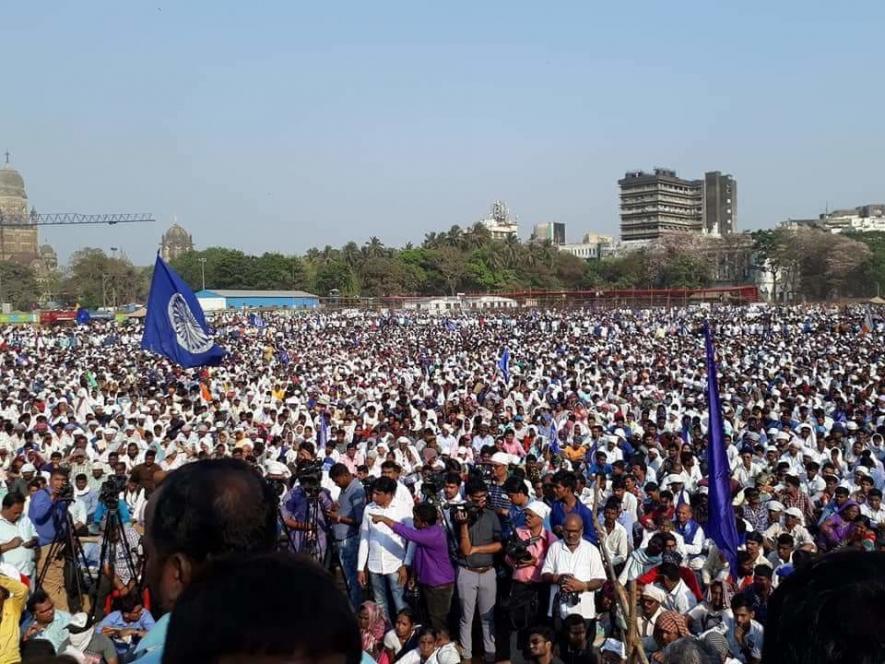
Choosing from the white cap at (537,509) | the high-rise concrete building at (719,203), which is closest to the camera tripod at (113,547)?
the white cap at (537,509)

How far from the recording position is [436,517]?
522 cm

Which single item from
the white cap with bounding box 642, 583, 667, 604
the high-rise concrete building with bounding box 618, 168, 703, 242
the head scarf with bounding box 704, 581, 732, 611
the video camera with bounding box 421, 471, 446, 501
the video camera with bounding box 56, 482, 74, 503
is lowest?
the head scarf with bounding box 704, 581, 732, 611

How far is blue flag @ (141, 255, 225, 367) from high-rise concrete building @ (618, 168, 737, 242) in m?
91.6

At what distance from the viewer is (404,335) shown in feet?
100

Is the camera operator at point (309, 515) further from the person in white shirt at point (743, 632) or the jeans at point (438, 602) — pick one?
the person in white shirt at point (743, 632)

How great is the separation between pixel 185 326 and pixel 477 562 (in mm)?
5883

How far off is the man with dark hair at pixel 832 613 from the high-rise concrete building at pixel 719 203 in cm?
11127

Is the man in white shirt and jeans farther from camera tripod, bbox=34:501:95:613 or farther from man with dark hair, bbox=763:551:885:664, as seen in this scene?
man with dark hair, bbox=763:551:885:664

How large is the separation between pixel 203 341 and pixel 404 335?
20674 mm

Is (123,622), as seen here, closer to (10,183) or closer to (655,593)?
(655,593)

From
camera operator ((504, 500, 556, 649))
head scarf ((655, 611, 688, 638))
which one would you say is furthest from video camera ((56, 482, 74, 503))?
head scarf ((655, 611, 688, 638))

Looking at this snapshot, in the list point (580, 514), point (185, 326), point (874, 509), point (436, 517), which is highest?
point (185, 326)

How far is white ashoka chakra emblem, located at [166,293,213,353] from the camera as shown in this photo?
9.84m

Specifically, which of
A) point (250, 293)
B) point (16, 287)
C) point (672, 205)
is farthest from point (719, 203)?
point (16, 287)
